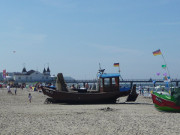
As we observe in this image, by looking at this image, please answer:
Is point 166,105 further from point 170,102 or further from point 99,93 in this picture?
point 99,93

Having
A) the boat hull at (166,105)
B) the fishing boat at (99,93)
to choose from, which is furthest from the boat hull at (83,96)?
the boat hull at (166,105)

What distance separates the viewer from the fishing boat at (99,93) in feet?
84.4

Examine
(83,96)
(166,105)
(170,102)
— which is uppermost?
(83,96)

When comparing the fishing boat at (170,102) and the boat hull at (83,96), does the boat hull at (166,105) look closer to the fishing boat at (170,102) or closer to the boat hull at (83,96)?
the fishing boat at (170,102)

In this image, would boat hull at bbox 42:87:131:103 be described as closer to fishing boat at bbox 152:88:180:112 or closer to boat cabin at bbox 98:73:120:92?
boat cabin at bbox 98:73:120:92

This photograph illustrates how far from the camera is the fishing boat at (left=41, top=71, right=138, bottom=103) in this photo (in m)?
25.7

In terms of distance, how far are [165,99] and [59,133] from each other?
8.68 meters

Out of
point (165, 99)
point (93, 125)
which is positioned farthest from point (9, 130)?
point (165, 99)

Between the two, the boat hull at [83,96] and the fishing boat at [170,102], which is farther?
the boat hull at [83,96]

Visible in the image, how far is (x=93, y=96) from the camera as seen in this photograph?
25.7 metres

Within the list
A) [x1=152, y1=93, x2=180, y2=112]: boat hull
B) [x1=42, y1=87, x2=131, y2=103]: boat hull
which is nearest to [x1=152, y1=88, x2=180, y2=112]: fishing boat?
[x1=152, y1=93, x2=180, y2=112]: boat hull

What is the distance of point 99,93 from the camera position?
25.8m

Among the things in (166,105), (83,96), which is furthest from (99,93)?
(166,105)

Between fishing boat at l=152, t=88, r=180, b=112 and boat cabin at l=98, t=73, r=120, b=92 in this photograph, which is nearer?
fishing boat at l=152, t=88, r=180, b=112
